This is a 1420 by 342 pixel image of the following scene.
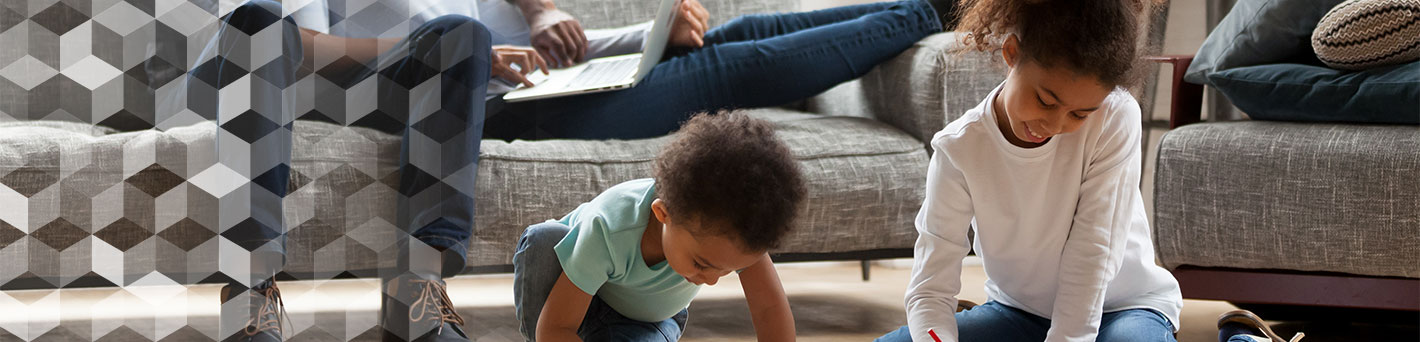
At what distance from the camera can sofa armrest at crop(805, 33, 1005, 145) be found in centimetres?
138

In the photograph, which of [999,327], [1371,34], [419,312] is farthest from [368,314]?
[1371,34]

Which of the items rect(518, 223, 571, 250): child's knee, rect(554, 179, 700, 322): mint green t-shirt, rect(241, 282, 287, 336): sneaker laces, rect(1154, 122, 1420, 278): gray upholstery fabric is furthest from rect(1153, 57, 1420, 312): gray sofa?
rect(241, 282, 287, 336): sneaker laces

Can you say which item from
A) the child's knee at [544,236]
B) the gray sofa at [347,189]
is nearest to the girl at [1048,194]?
the gray sofa at [347,189]

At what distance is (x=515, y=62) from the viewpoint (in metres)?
1.44

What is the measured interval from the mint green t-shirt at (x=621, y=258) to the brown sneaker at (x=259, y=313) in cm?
36

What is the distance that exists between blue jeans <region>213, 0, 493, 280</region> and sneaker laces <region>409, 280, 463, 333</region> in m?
0.04

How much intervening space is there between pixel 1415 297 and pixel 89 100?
1.71 metres

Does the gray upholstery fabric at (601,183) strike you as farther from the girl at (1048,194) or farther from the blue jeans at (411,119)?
the girl at (1048,194)

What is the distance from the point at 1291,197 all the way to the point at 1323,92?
131 mm

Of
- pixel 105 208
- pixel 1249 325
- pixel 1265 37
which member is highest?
pixel 1265 37

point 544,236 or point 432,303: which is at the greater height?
point 544,236

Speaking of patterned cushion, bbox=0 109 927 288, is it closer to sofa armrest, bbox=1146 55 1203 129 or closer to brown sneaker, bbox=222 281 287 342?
brown sneaker, bbox=222 281 287 342

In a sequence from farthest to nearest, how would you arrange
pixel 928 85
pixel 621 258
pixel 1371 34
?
1. pixel 928 85
2. pixel 1371 34
3. pixel 621 258

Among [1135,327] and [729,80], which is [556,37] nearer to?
[729,80]
